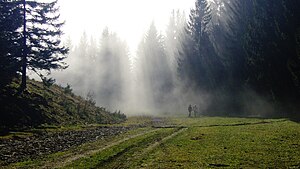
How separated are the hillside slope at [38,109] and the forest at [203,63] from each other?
6.21ft

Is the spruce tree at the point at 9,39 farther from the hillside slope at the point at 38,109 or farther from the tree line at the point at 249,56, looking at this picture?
the tree line at the point at 249,56

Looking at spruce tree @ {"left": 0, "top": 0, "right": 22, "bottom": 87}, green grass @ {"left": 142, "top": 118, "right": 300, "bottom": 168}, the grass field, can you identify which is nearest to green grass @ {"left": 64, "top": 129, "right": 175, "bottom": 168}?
the grass field

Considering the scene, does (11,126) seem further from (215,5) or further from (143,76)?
(143,76)

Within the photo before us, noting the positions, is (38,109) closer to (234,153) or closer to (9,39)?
(9,39)

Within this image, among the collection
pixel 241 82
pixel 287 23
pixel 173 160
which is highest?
pixel 287 23

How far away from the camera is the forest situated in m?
38.8

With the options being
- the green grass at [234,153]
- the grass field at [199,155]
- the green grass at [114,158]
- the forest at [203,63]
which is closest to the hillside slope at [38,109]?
the forest at [203,63]

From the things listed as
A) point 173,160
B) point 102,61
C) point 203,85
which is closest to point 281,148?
point 173,160

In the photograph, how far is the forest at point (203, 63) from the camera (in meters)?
38.8

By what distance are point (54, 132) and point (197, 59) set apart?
5479 cm

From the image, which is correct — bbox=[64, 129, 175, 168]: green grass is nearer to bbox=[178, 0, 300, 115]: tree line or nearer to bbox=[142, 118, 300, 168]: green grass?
bbox=[142, 118, 300, 168]: green grass

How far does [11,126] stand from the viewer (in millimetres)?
31125

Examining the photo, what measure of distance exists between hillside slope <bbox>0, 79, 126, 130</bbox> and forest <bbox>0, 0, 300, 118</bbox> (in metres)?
1.89

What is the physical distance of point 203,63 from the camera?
77500mm
